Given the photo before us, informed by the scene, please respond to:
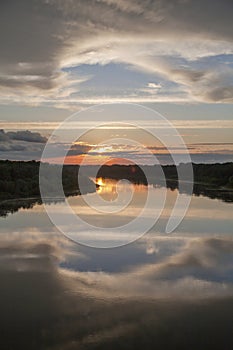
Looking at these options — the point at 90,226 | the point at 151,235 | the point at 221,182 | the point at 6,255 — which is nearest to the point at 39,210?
the point at 90,226

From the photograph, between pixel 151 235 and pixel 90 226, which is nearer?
pixel 151 235

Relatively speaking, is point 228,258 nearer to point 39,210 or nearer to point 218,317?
point 218,317

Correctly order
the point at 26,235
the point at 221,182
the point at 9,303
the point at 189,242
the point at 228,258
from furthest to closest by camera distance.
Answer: the point at 221,182 → the point at 26,235 → the point at 189,242 → the point at 228,258 → the point at 9,303

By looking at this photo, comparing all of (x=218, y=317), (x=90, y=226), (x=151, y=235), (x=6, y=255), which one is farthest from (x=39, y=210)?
(x=218, y=317)

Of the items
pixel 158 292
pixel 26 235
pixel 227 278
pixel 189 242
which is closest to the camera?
pixel 158 292

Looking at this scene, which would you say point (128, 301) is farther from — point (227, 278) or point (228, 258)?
point (228, 258)

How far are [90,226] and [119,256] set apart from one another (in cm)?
532

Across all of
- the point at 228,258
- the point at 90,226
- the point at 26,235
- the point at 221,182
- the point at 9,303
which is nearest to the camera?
the point at 9,303

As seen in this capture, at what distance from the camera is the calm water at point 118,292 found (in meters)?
7.30

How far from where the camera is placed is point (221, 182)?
52.0 m

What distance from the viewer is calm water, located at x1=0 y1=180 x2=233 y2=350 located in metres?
7.30

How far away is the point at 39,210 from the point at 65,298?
15497 millimetres

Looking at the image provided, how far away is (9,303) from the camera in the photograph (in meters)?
8.84

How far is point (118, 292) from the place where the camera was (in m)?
9.49
